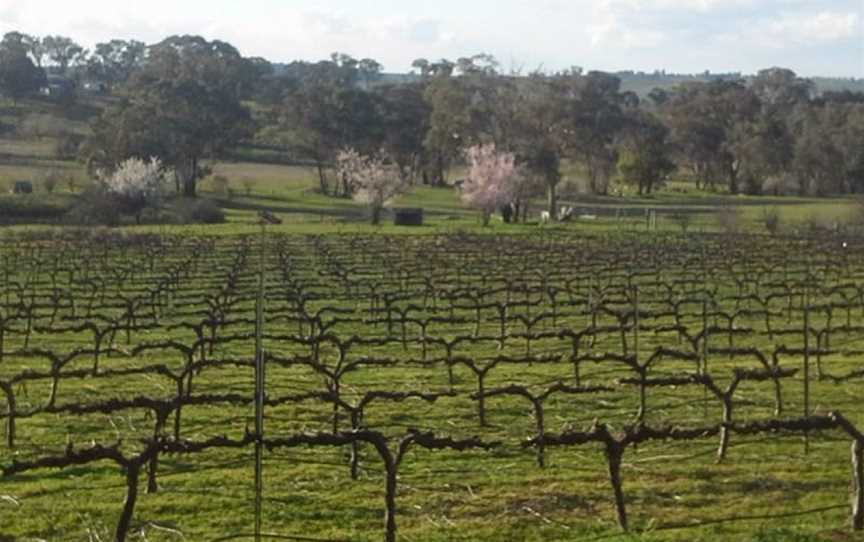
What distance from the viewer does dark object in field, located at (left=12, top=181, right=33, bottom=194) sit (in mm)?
63156

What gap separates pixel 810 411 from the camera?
15.5 m

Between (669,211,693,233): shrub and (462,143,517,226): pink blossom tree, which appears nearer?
(669,211,693,233): shrub

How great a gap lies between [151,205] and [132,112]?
11.6 meters

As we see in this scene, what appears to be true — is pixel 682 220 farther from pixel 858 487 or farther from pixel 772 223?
pixel 858 487

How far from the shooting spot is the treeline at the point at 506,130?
240ft

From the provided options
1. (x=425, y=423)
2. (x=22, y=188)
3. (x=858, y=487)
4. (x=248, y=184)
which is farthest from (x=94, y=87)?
(x=858, y=487)

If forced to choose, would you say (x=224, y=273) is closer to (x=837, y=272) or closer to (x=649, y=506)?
(x=837, y=272)

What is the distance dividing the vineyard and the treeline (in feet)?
138

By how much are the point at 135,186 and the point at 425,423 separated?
50.3 meters

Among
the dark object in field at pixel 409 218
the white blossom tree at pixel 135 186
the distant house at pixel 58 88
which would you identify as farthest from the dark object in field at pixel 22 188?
the distant house at pixel 58 88

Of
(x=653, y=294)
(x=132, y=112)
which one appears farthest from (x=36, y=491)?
(x=132, y=112)

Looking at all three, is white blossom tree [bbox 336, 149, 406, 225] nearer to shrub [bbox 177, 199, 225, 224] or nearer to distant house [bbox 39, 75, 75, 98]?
shrub [bbox 177, 199, 225, 224]

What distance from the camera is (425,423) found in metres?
14.6

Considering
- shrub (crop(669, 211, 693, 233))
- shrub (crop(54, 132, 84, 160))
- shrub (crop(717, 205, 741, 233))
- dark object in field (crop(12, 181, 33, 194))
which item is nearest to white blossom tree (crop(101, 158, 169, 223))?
dark object in field (crop(12, 181, 33, 194))
